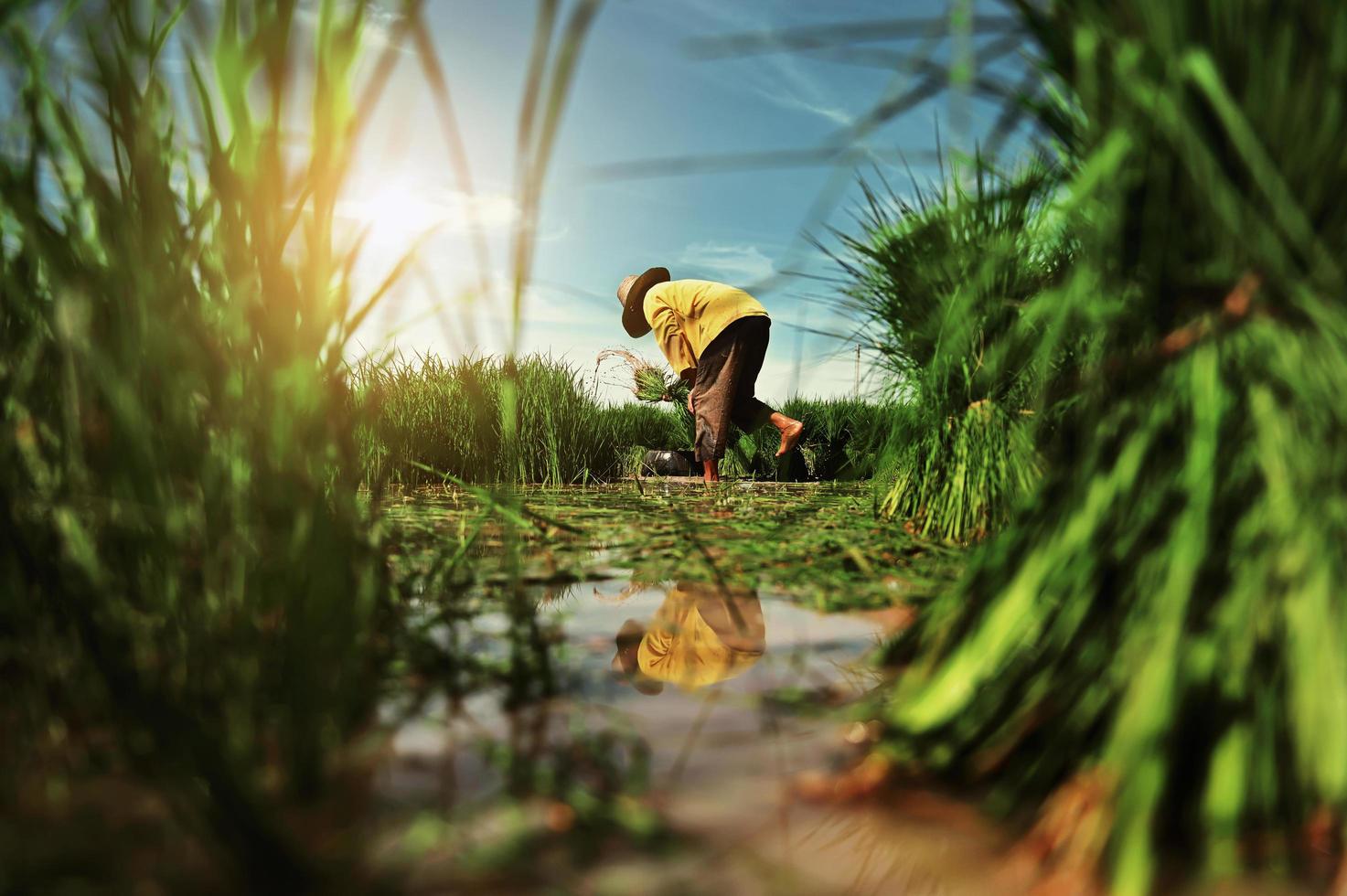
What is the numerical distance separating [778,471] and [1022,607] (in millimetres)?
7957

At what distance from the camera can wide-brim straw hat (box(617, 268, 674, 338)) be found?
23.6 ft

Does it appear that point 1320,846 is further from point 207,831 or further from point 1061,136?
point 207,831

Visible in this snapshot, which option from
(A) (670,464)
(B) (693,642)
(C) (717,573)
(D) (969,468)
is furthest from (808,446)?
(C) (717,573)

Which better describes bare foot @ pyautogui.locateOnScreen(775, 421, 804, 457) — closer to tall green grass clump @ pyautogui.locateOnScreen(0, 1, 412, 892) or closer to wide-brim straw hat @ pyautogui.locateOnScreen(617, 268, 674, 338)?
wide-brim straw hat @ pyautogui.locateOnScreen(617, 268, 674, 338)

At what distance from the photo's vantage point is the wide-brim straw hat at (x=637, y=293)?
720 cm

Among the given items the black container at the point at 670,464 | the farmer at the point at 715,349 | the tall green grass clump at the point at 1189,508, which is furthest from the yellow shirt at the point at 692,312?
the tall green grass clump at the point at 1189,508

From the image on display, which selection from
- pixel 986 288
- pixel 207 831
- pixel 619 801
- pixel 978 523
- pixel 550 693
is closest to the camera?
pixel 207 831

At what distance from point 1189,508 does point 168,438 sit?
109cm

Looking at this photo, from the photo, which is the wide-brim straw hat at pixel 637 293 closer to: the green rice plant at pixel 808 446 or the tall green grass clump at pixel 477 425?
the tall green grass clump at pixel 477 425

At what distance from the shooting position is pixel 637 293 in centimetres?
723

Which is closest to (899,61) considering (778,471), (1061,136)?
(1061,136)

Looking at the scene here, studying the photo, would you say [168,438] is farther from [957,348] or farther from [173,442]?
[957,348]

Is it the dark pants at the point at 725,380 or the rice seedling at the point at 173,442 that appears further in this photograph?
the dark pants at the point at 725,380

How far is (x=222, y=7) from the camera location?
34.7 inches
